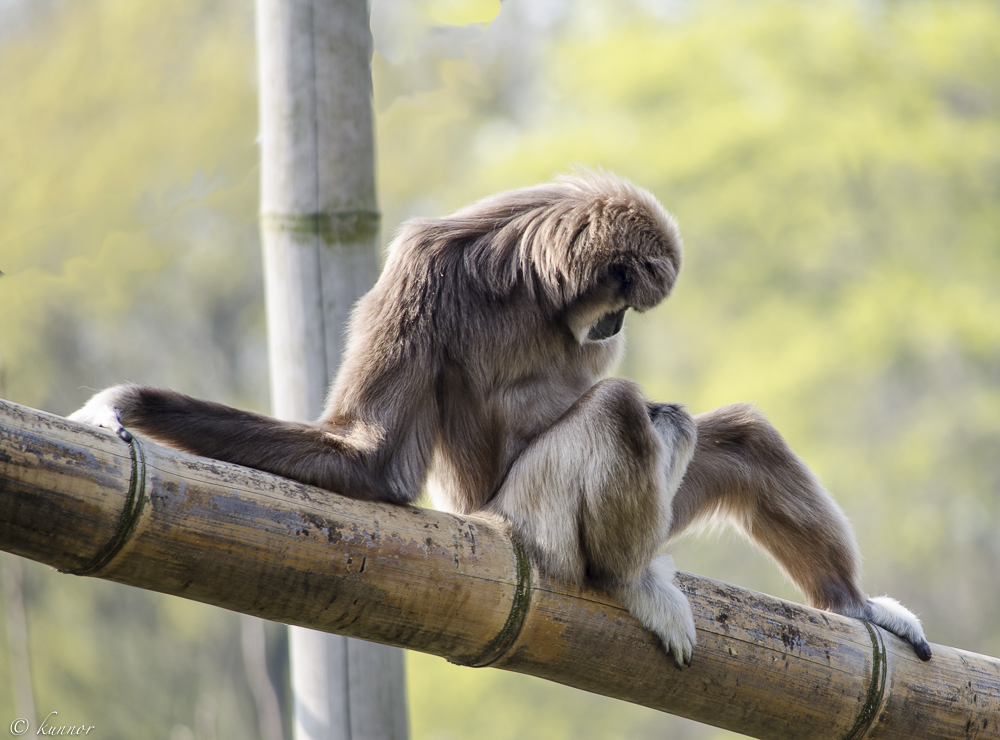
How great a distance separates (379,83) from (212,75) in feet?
20.5

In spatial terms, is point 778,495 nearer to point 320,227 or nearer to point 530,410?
point 530,410

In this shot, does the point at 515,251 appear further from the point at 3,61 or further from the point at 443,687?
the point at 443,687

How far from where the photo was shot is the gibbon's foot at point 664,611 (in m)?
2.75

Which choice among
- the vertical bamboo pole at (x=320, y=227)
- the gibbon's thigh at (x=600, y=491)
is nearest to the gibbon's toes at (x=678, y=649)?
the gibbon's thigh at (x=600, y=491)

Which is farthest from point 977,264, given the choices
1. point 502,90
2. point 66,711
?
point 66,711

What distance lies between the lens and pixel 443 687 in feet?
49.1

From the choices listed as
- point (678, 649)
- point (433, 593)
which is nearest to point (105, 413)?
point (433, 593)

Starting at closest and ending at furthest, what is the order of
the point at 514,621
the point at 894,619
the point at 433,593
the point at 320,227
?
the point at 433,593
the point at 514,621
the point at 894,619
the point at 320,227

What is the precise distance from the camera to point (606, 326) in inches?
124

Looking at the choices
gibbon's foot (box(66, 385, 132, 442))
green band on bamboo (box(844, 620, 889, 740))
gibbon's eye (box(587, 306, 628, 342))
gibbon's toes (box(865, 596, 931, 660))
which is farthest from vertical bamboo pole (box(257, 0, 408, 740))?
gibbon's toes (box(865, 596, 931, 660))

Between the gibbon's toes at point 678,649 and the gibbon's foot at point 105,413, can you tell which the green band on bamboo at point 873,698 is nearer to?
the gibbon's toes at point 678,649

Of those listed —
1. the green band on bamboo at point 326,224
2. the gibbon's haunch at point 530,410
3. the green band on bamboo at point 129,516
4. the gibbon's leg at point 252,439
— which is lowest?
the green band on bamboo at point 129,516

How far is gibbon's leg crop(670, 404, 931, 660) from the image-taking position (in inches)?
134

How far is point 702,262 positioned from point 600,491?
40.9 feet
